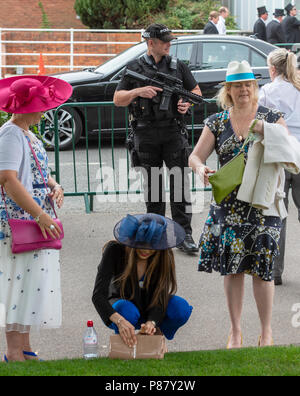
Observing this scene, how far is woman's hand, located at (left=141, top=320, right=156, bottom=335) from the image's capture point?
4.09m

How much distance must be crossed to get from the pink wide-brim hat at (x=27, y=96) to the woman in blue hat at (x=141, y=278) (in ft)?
2.70

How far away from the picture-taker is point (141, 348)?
13.4 ft

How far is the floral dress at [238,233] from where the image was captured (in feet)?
15.0

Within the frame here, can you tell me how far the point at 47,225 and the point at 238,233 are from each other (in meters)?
1.21

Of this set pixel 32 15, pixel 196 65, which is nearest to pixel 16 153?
pixel 196 65

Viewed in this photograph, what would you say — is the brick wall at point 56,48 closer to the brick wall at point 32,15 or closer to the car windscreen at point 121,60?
the brick wall at point 32,15

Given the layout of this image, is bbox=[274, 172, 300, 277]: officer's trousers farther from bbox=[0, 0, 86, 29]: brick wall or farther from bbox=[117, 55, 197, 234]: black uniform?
bbox=[0, 0, 86, 29]: brick wall

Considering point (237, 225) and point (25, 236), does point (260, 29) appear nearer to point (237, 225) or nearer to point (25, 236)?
point (237, 225)

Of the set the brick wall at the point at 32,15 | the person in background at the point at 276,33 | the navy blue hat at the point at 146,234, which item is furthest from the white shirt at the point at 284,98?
the brick wall at the point at 32,15

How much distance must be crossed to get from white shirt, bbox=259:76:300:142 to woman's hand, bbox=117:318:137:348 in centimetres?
252

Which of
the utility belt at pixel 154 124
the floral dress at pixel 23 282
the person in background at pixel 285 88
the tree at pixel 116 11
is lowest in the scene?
the floral dress at pixel 23 282

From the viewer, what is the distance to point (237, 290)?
4801 mm

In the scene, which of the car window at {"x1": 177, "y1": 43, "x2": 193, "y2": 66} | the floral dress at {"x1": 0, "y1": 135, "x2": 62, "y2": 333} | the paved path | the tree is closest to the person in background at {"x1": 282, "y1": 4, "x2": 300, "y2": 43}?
the tree
